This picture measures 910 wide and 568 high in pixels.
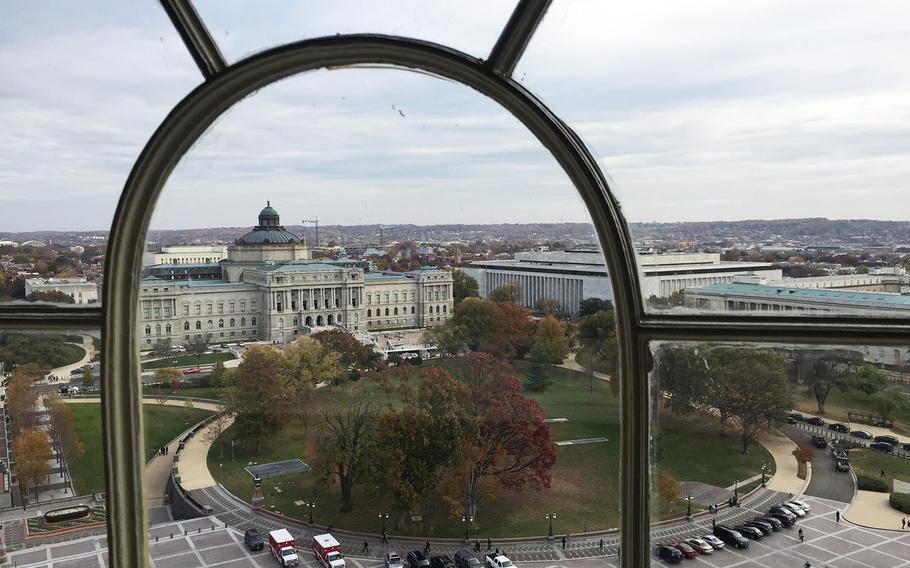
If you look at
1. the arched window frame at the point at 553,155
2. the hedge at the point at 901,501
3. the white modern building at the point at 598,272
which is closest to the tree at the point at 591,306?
the white modern building at the point at 598,272

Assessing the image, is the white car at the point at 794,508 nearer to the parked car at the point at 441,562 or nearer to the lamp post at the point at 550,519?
the lamp post at the point at 550,519

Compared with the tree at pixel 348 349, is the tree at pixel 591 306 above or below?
above

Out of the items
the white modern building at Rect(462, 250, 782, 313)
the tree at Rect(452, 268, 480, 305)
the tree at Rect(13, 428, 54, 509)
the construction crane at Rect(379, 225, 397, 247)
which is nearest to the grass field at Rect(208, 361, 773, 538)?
the white modern building at Rect(462, 250, 782, 313)

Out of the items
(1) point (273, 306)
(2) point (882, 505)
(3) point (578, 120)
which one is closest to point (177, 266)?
(3) point (578, 120)

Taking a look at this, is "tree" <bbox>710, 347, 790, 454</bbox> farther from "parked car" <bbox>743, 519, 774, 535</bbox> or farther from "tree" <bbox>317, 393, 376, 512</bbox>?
"tree" <bbox>317, 393, 376, 512</bbox>

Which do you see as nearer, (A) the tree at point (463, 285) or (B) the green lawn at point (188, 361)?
(B) the green lawn at point (188, 361)

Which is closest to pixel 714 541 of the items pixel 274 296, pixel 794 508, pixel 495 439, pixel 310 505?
pixel 794 508
